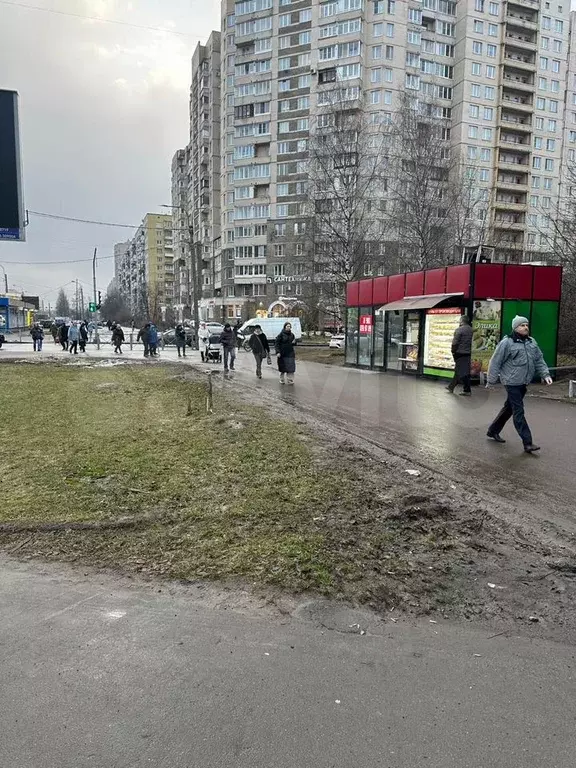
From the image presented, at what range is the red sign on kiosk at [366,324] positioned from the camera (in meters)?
21.9

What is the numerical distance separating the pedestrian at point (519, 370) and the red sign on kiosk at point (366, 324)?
14042 millimetres

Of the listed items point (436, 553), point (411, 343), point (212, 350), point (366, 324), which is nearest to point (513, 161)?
point (366, 324)

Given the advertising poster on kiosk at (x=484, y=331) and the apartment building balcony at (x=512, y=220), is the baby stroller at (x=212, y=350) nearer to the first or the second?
the advertising poster on kiosk at (x=484, y=331)

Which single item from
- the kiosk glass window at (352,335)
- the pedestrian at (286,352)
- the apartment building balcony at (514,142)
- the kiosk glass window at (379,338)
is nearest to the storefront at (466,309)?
the kiosk glass window at (379,338)

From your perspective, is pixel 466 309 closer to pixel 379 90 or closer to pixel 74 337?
pixel 74 337

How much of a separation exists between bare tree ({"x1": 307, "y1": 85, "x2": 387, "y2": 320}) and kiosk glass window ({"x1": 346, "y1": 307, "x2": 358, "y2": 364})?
8.48 metres

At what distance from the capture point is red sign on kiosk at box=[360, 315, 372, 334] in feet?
71.7

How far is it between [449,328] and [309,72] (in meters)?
67.6

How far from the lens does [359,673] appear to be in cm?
268

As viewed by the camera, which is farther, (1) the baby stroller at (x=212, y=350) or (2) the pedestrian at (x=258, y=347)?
(1) the baby stroller at (x=212, y=350)

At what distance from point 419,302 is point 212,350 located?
1191 cm

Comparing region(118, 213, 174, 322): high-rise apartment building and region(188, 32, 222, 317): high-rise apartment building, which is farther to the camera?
region(118, 213, 174, 322): high-rise apartment building

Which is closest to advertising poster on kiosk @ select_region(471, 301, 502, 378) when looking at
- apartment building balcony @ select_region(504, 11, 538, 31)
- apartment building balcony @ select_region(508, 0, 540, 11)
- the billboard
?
the billboard

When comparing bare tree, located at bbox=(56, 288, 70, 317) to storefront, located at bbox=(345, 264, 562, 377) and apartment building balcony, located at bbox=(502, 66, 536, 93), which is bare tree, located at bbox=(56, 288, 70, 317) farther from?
storefront, located at bbox=(345, 264, 562, 377)
